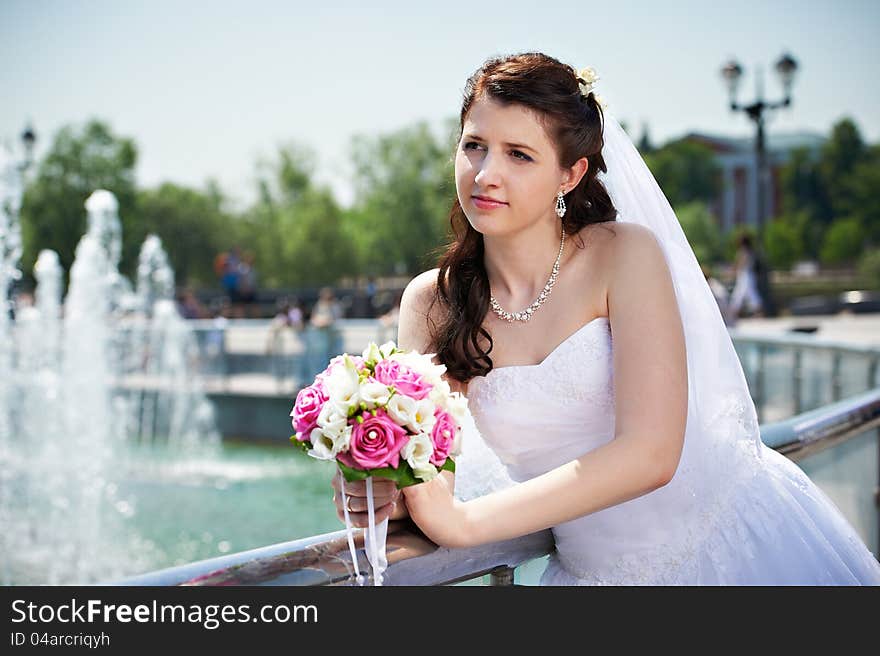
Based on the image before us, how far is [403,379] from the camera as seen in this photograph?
1951mm

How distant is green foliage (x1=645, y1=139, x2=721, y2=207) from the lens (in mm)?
99075

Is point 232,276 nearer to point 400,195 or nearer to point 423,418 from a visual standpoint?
point 423,418

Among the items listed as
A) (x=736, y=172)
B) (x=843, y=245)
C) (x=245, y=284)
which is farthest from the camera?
(x=736, y=172)

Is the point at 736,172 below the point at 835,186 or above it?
above

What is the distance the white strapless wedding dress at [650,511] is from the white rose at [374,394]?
2.43 feet

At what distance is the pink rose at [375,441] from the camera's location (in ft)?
6.18

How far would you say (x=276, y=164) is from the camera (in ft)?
193

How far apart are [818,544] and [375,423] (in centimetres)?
147

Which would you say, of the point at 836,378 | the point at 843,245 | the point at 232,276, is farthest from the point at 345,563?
the point at 843,245

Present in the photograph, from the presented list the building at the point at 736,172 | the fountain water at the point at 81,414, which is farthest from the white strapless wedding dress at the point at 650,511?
the building at the point at 736,172

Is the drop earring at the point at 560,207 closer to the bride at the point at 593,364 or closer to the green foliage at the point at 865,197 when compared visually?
the bride at the point at 593,364

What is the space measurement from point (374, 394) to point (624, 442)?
688 mm

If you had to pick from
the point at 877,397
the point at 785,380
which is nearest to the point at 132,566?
the point at 785,380
